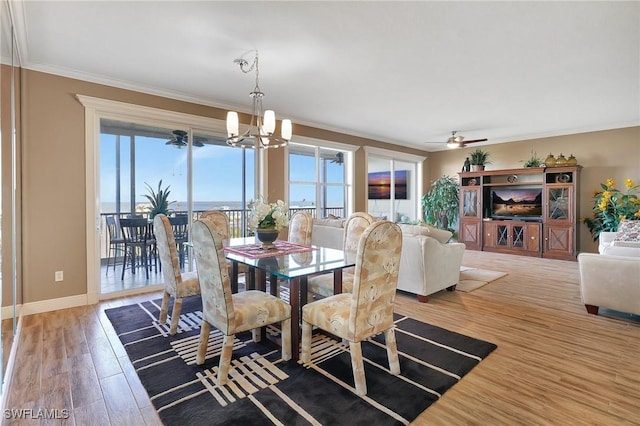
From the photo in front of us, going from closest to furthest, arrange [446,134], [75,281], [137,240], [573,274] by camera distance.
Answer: [75,281] < [137,240] < [573,274] < [446,134]

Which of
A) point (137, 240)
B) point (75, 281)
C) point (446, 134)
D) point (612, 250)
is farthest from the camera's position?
point (446, 134)

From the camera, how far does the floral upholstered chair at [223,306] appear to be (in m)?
2.04

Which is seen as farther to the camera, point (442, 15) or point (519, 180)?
point (519, 180)

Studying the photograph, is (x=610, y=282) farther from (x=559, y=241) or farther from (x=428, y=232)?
(x=559, y=241)

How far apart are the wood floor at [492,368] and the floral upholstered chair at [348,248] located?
921mm

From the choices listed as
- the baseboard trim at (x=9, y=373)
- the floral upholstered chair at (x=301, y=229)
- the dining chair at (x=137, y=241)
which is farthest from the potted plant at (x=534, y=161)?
the baseboard trim at (x=9, y=373)

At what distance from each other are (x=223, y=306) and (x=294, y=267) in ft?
1.81

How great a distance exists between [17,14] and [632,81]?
6.09 metres

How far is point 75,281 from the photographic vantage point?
3.63m

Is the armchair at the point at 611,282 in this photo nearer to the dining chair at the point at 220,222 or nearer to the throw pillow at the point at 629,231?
the throw pillow at the point at 629,231

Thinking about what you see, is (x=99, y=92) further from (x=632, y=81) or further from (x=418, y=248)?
(x=632, y=81)

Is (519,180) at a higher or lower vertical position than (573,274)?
higher

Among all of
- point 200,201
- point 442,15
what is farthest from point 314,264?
point 200,201

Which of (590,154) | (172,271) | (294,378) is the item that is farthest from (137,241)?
(590,154)
